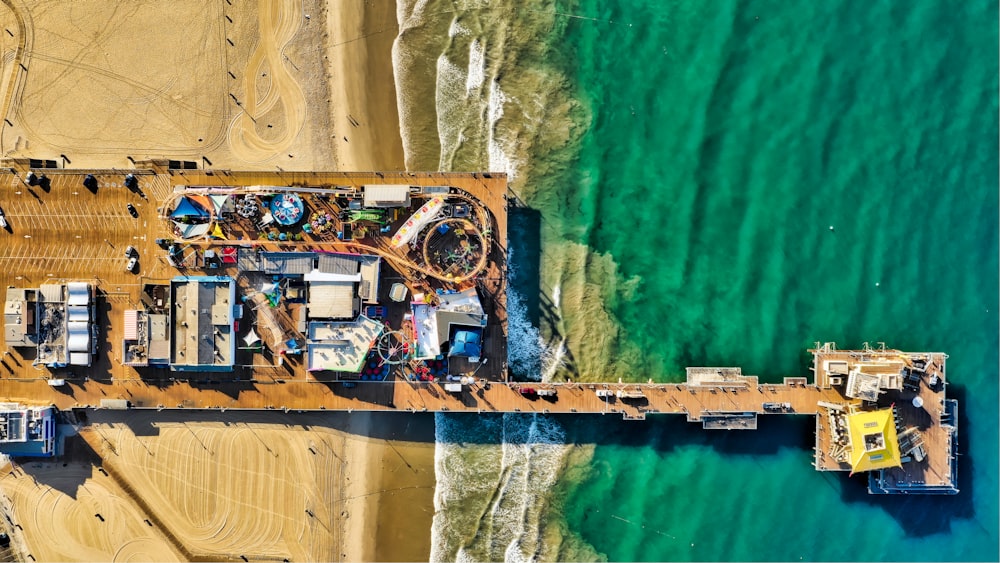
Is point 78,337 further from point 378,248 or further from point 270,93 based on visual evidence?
point 270,93

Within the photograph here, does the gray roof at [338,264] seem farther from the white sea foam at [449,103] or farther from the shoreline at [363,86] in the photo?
the white sea foam at [449,103]

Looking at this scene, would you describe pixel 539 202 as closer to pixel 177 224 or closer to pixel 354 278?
pixel 354 278

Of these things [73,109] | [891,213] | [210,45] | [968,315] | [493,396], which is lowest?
[493,396]

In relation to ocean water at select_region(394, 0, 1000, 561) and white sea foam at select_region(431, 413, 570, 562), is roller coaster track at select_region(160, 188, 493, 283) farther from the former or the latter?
white sea foam at select_region(431, 413, 570, 562)

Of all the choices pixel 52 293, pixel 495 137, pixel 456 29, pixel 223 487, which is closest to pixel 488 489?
pixel 223 487

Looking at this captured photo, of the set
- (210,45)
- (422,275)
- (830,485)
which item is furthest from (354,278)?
(830,485)

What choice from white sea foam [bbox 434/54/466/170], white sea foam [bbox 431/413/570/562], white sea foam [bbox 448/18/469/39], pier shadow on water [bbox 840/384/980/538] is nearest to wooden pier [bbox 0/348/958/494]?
pier shadow on water [bbox 840/384/980/538]

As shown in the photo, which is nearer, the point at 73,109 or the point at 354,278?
the point at 354,278
